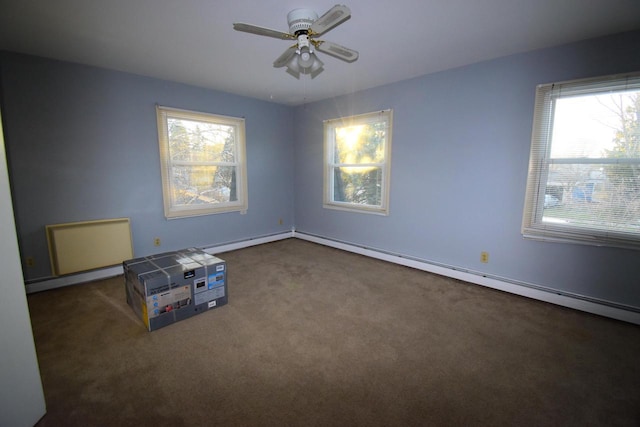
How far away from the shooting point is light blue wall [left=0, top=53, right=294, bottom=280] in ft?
8.88

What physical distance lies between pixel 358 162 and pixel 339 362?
2971mm

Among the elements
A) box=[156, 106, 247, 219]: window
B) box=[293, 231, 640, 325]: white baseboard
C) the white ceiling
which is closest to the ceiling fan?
the white ceiling

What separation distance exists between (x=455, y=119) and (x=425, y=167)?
0.62 metres

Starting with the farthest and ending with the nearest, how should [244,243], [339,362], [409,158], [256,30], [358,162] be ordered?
[244,243], [358,162], [409,158], [339,362], [256,30]

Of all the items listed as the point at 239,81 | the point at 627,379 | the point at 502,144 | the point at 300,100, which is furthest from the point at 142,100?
the point at 627,379

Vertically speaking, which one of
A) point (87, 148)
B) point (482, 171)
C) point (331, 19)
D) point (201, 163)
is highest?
point (331, 19)

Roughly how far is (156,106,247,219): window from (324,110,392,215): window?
1428 millimetres

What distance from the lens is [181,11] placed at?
1954mm

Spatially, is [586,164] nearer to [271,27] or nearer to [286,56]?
[286,56]

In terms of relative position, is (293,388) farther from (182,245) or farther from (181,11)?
(182,245)

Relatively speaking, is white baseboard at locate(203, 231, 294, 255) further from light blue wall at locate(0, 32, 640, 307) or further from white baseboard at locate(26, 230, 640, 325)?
light blue wall at locate(0, 32, 640, 307)

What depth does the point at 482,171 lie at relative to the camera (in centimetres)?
295

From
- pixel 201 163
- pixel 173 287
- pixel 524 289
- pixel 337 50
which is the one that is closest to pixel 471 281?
pixel 524 289

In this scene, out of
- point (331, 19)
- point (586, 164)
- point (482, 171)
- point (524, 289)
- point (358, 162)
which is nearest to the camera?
point (331, 19)
